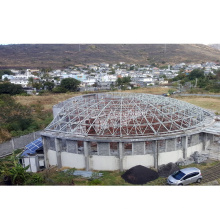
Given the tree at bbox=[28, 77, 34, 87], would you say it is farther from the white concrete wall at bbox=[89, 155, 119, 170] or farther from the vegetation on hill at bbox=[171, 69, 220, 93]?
the white concrete wall at bbox=[89, 155, 119, 170]

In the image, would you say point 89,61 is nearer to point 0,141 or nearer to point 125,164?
point 0,141

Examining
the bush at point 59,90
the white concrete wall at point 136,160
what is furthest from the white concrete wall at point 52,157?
the bush at point 59,90

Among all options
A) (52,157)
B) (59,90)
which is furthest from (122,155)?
(59,90)

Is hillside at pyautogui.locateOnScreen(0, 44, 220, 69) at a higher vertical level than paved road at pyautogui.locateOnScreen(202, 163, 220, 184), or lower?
higher

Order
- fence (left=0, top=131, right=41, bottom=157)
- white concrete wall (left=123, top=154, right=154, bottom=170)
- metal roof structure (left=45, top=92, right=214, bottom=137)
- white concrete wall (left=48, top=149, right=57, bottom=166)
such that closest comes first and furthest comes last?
white concrete wall (left=123, top=154, right=154, bottom=170) → metal roof structure (left=45, top=92, right=214, bottom=137) → white concrete wall (left=48, top=149, right=57, bottom=166) → fence (left=0, top=131, right=41, bottom=157)

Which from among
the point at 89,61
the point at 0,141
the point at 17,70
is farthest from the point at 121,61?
the point at 0,141

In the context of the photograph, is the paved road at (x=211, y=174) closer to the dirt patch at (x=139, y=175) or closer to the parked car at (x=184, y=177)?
the parked car at (x=184, y=177)

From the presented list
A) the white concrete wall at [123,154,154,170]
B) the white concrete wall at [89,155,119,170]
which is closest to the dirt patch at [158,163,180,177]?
the white concrete wall at [123,154,154,170]
